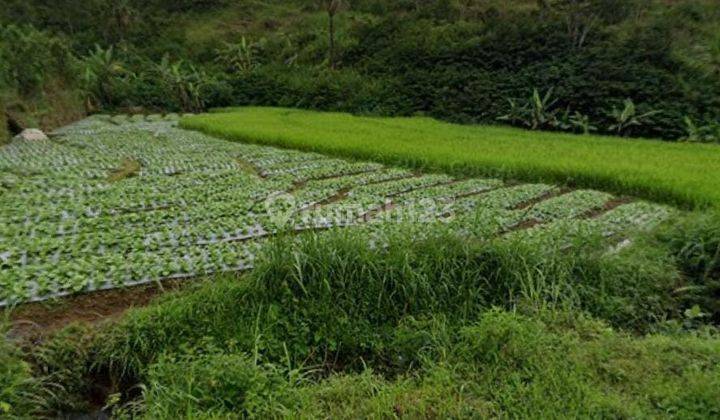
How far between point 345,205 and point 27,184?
5.15m

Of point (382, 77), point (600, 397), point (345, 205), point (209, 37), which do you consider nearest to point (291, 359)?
point (600, 397)

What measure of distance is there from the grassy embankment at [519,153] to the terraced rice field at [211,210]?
0.56 meters

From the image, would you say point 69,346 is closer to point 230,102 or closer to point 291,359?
point 291,359

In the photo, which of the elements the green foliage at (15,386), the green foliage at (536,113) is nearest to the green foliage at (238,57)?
the green foliage at (536,113)

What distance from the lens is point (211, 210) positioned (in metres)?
7.09

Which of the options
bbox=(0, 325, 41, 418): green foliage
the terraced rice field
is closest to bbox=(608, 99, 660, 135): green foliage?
the terraced rice field

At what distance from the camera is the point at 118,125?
20297 millimetres

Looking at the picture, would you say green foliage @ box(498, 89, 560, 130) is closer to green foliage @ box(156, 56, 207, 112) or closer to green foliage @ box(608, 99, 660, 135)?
green foliage @ box(608, 99, 660, 135)

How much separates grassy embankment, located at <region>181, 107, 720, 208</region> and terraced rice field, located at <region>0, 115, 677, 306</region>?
56cm

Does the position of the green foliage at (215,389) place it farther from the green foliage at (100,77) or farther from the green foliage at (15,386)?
the green foliage at (100,77)

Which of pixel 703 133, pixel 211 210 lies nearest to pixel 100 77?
pixel 211 210

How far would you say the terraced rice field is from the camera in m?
5.20

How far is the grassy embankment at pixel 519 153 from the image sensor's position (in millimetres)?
8613

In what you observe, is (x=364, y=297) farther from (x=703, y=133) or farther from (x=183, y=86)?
(x=183, y=86)
